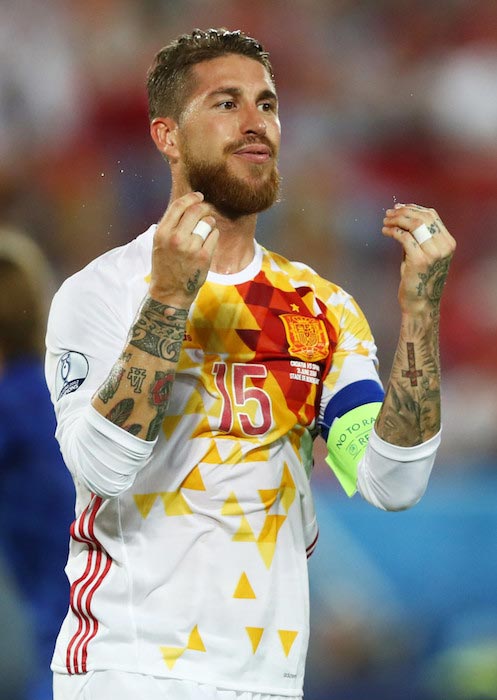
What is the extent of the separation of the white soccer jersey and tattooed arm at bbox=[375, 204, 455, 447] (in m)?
0.23

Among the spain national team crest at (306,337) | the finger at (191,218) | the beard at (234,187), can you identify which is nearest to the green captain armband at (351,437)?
the spain national team crest at (306,337)

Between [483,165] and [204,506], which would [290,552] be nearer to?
[204,506]

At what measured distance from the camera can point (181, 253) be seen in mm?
1807

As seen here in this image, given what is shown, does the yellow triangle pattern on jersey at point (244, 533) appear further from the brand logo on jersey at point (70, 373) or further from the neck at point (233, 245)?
the neck at point (233, 245)

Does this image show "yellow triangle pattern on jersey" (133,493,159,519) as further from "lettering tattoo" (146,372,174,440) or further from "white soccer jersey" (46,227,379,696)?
"lettering tattoo" (146,372,174,440)

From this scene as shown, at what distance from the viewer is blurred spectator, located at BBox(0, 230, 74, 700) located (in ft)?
11.8

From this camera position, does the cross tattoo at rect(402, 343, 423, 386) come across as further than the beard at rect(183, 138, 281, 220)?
No

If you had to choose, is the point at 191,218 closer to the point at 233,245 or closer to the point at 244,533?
the point at 233,245

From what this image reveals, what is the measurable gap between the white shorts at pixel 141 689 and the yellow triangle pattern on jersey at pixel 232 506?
0.99 ft

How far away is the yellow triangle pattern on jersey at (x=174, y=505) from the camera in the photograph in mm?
2014

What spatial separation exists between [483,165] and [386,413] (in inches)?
90.2

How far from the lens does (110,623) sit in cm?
197

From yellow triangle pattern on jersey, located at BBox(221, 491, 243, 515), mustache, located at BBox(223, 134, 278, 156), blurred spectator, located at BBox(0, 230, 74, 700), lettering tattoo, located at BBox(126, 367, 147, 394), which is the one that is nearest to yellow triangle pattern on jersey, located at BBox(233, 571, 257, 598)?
yellow triangle pattern on jersey, located at BBox(221, 491, 243, 515)

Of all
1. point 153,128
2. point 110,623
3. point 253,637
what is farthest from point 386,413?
point 153,128
